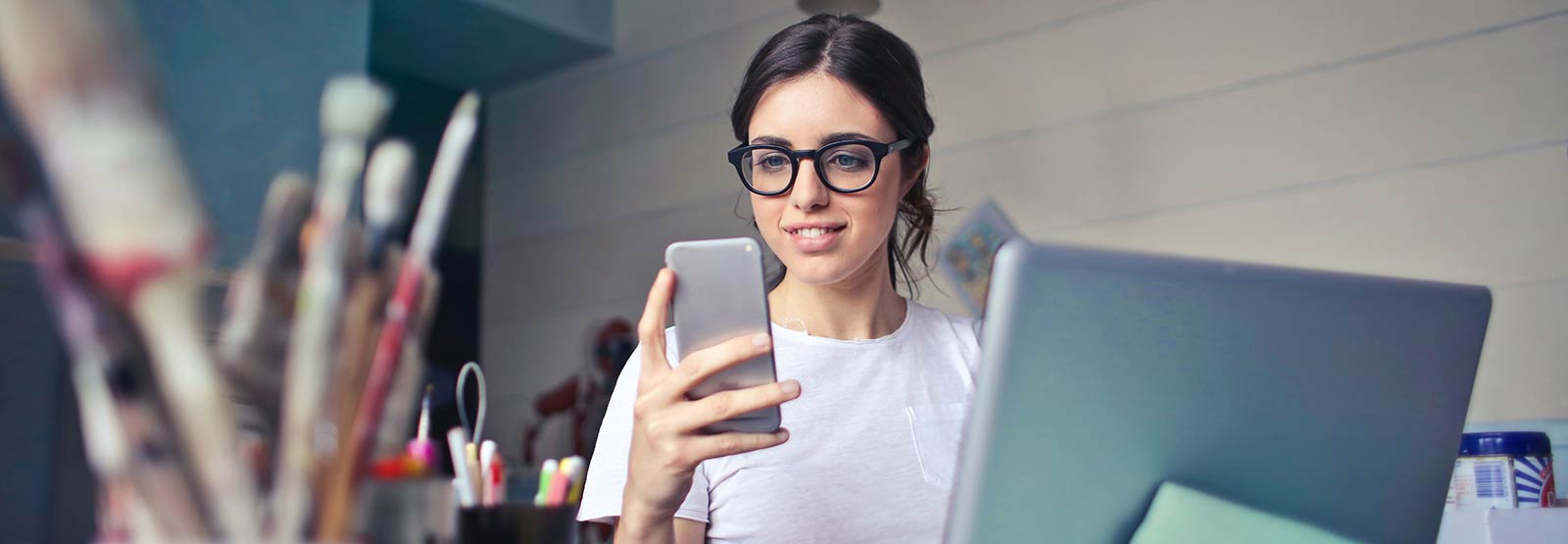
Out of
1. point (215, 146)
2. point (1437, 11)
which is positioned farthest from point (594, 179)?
point (1437, 11)

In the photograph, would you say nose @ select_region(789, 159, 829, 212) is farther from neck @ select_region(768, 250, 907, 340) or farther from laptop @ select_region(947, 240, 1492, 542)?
laptop @ select_region(947, 240, 1492, 542)

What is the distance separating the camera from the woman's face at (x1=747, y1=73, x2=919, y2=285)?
1304mm

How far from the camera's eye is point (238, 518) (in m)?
0.34

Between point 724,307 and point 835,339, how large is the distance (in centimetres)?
50

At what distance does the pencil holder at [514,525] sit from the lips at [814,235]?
0.75 metres

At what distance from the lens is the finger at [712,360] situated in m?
0.88

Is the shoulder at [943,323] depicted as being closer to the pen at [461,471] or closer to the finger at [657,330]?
the finger at [657,330]

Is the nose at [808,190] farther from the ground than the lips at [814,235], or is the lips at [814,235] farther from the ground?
the nose at [808,190]

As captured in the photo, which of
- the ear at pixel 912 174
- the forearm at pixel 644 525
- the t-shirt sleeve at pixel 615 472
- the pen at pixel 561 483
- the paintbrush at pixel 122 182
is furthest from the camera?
the ear at pixel 912 174

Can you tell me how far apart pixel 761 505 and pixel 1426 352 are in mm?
710

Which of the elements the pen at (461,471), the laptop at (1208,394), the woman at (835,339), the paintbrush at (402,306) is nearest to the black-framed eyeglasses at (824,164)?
the woman at (835,339)

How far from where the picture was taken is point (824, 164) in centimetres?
130

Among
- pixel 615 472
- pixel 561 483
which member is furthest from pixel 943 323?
pixel 561 483

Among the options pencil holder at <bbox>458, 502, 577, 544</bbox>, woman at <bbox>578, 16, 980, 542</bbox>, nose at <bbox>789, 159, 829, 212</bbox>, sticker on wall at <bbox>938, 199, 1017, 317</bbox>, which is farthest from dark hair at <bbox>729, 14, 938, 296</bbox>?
sticker on wall at <bbox>938, 199, 1017, 317</bbox>
